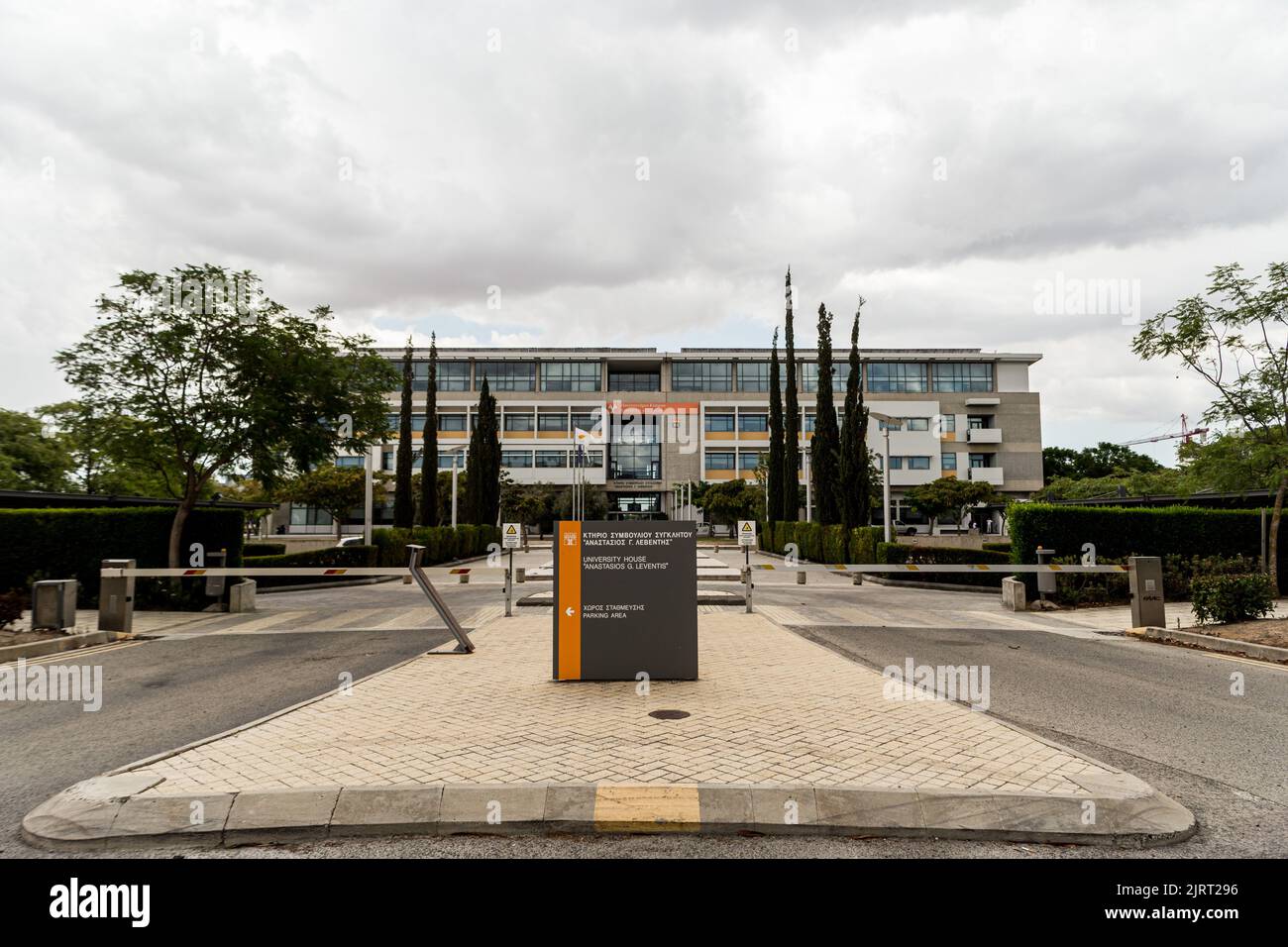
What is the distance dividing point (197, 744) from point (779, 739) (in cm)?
424

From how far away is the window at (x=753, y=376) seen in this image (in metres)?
76.8

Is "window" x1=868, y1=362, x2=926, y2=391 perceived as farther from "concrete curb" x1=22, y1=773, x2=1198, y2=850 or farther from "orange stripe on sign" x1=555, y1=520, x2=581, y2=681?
"concrete curb" x1=22, y1=773, x2=1198, y2=850

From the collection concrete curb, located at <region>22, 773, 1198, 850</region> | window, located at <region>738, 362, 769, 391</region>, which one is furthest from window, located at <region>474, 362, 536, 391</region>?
concrete curb, located at <region>22, 773, 1198, 850</region>

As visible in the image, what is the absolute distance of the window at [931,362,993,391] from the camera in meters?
77.7

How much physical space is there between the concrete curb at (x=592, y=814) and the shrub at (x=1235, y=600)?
10295 millimetres

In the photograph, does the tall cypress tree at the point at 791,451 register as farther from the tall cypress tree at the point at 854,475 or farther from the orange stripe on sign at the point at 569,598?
the orange stripe on sign at the point at 569,598

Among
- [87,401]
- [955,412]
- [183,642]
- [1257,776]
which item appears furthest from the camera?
[955,412]

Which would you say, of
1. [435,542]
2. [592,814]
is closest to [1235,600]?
[592,814]

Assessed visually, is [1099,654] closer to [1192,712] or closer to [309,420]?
[1192,712]

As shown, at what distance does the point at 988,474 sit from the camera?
74438 mm

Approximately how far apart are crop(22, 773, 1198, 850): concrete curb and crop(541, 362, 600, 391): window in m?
73.5

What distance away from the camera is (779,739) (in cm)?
550

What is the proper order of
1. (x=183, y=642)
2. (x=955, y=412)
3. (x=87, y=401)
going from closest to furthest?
1. (x=183, y=642)
2. (x=87, y=401)
3. (x=955, y=412)

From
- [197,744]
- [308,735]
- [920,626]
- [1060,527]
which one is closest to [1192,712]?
[920,626]
